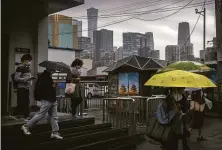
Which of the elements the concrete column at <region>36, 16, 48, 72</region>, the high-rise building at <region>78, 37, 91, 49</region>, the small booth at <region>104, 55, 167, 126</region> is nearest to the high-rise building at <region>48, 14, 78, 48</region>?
the high-rise building at <region>78, 37, 91, 49</region>

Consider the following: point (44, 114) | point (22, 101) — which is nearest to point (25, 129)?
point (44, 114)

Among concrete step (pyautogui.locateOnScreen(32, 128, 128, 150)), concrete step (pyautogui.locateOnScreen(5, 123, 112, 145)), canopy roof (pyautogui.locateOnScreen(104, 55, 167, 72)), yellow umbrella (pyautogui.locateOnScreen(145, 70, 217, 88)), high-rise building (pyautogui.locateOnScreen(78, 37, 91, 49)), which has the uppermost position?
high-rise building (pyautogui.locateOnScreen(78, 37, 91, 49))

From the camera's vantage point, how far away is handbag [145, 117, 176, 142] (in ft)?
17.8

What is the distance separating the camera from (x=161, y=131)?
5488mm

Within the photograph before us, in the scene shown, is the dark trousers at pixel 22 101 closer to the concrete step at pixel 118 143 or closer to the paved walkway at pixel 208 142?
the concrete step at pixel 118 143

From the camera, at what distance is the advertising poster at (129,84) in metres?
14.8

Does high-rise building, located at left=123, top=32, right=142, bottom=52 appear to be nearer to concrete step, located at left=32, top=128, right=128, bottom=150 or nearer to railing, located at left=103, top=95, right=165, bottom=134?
railing, located at left=103, top=95, right=165, bottom=134

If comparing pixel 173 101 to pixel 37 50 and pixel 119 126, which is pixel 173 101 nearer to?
pixel 119 126

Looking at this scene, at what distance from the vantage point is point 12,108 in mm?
8617

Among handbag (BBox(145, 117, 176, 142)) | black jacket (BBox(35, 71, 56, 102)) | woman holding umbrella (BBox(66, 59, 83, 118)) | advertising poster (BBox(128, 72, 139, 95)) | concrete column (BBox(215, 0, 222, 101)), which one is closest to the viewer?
handbag (BBox(145, 117, 176, 142))

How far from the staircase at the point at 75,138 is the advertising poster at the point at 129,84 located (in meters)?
6.19

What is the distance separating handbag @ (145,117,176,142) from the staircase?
1819mm

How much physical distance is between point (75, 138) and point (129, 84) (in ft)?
28.5

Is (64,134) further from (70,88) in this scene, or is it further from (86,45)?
(86,45)
